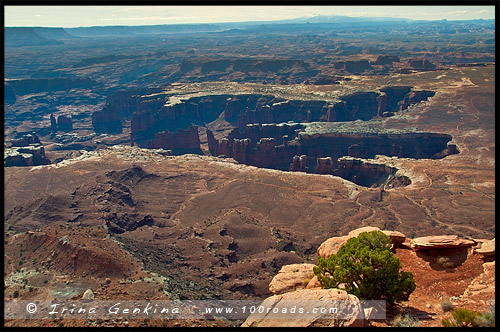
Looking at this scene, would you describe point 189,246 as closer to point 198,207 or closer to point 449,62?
point 198,207

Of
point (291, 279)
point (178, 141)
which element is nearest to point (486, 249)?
point (291, 279)

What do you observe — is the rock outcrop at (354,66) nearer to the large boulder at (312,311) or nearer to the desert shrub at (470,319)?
the large boulder at (312,311)

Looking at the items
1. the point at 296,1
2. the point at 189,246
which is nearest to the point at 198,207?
the point at 189,246

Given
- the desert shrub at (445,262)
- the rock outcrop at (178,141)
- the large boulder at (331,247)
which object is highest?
the desert shrub at (445,262)

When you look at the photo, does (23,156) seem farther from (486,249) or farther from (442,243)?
(486,249)

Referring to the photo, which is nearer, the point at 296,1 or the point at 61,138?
the point at 296,1

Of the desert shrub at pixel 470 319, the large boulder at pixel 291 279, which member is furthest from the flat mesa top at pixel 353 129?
the desert shrub at pixel 470 319

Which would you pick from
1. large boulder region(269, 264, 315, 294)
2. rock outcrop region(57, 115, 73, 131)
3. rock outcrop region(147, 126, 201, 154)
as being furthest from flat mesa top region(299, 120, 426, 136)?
rock outcrop region(57, 115, 73, 131)
